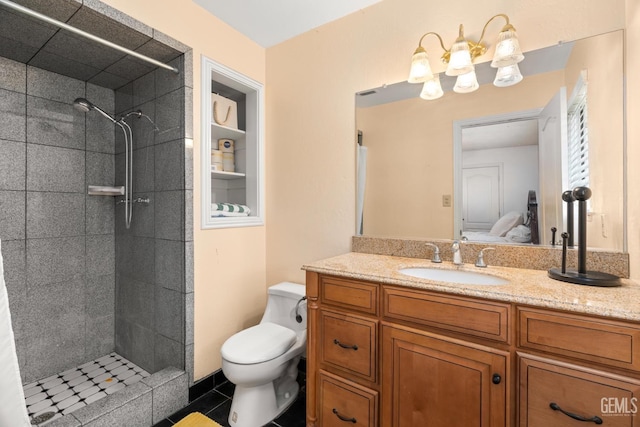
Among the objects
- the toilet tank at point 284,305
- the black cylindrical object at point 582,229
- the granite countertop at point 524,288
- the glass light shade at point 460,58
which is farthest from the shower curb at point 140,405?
the glass light shade at point 460,58

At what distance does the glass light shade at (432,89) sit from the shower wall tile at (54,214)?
2.54 m

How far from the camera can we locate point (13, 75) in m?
1.89

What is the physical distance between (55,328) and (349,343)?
2.15 metres

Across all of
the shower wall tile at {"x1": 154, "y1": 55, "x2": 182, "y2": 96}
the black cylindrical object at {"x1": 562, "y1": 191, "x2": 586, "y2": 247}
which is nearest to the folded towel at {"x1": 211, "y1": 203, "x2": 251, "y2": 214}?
the shower wall tile at {"x1": 154, "y1": 55, "x2": 182, "y2": 96}

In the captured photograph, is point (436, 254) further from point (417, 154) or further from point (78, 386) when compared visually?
point (78, 386)

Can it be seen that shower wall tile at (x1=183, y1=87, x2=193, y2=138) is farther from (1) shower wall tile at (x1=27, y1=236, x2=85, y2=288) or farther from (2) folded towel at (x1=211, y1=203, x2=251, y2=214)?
(1) shower wall tile at (x1=27, y1=236, x2=85, y2=288)

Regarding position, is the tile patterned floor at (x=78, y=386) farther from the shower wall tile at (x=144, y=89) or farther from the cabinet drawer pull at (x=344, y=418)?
the shower wall tile at (x=144, y=89)

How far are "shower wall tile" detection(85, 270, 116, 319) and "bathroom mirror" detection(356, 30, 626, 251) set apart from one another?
6.77ft

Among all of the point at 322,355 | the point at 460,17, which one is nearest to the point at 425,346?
the point at 322,355

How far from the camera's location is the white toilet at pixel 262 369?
152 centimetres

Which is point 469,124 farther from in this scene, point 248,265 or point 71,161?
point 71,161

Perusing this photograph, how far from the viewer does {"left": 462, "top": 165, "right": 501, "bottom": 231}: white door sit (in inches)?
60.6

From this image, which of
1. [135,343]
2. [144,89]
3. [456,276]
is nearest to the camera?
[456,276]

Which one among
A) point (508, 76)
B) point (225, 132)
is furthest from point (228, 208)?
point (508, 76)
